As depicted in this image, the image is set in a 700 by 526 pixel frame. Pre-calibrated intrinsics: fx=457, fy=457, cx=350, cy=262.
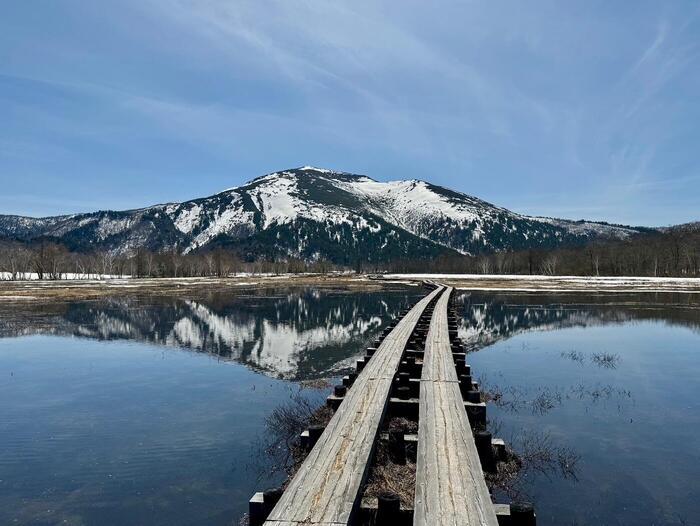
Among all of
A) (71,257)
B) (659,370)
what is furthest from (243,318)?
(71,257)

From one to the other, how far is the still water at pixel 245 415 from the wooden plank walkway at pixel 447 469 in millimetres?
1529

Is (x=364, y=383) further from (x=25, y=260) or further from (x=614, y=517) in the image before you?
(x=25, y=260)

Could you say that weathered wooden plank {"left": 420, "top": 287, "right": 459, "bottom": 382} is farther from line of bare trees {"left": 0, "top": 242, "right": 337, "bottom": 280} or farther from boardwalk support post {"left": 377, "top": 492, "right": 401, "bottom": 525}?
line of bare trees {"left": 0, "top": 242, "right": 337, "bottom": 280}

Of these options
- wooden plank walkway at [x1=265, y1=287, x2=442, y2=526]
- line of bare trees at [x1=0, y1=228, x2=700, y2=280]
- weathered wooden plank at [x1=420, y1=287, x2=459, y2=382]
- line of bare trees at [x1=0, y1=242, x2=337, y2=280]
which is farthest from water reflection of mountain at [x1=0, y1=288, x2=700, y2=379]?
line of bare trees at [x1=0, y1=242, x2=337, y2=280]

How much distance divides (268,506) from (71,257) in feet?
689

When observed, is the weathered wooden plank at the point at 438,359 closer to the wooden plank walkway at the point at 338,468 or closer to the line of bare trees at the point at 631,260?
the wooden plank walkway at the point at 338,468

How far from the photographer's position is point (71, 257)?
604ft

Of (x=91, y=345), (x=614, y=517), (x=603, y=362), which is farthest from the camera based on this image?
(x=91, y=345)

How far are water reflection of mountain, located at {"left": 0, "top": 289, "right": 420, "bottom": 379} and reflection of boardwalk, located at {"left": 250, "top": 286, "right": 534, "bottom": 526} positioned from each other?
7.70 m

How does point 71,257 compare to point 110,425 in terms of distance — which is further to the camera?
point 71,257

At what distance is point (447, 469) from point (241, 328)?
26.0 metres

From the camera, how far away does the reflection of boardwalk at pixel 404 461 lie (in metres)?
5.63

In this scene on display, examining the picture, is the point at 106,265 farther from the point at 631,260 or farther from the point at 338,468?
the point at 338,468

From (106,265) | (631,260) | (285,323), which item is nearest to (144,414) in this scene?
(285,323)
